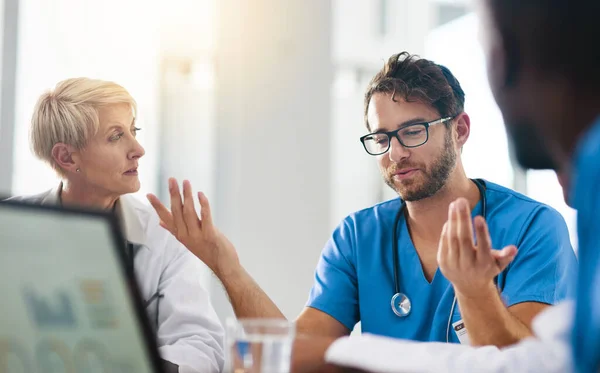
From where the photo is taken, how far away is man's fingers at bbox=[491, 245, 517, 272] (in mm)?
1177

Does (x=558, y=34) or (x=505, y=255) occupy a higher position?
(x=558, y=34)

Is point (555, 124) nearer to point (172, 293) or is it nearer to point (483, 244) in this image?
point (483, 244)

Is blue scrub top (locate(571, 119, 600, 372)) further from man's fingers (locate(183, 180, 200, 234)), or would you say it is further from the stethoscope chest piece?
the stethoscope chest piece

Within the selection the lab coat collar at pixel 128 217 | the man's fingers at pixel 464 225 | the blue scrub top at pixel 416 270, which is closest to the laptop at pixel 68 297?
the man's fingers at pixel 464 225

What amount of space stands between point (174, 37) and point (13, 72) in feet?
2.72

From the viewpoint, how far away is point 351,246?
1950 millimetres

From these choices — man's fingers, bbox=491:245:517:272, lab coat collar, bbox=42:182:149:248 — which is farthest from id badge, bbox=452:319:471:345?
lab coat collar, bbox=42:182:149:248

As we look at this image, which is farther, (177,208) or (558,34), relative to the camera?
(177,208)

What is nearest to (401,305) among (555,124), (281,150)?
(555,124)

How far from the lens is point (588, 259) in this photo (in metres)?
0.52

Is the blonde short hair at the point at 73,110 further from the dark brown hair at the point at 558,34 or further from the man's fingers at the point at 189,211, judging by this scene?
the dark brown hair at the point at 558,34

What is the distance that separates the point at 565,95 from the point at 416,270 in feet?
4.08

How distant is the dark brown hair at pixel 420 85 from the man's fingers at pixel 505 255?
0.82 metres

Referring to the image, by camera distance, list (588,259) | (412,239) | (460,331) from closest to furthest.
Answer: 1. (588,259)
2. (460,331)
3. (412,239)
